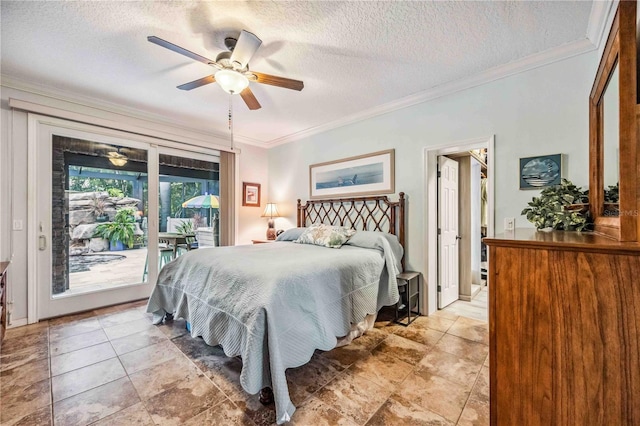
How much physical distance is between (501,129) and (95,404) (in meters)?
3.96

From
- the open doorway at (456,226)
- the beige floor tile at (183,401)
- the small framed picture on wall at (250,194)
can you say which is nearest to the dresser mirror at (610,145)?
the open doorway at (456,226)

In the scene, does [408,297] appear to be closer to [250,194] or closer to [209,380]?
[209,380]

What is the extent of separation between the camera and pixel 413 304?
3283 millimetres

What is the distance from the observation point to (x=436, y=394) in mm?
1813

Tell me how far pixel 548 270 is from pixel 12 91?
4704 mm

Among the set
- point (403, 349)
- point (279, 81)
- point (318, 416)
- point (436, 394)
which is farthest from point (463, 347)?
point (279, 81)

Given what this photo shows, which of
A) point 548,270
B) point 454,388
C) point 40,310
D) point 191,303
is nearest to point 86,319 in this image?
point 40,310

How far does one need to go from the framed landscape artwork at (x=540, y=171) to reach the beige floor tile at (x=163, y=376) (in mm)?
3261

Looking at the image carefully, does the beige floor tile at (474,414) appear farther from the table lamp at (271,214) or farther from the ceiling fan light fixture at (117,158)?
the ceiling fan light fixture at (117,158)

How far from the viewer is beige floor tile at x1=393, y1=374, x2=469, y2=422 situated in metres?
1.67

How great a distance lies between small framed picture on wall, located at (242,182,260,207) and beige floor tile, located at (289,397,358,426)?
12.1 ft

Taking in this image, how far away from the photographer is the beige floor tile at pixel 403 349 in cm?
228

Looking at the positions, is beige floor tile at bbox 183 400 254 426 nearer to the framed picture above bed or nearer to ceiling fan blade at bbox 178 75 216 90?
ceiling fan blade at bbox 178 75 216 90

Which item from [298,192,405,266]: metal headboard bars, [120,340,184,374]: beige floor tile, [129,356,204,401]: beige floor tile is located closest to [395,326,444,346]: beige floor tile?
[298,192,405,266]: metal headboard bars
